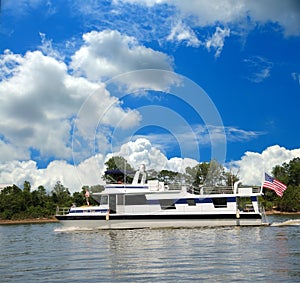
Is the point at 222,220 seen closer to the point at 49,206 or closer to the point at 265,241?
the point at 265,241

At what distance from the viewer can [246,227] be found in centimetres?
3120

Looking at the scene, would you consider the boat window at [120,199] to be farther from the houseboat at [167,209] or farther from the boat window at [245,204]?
the boat window at [245,204]

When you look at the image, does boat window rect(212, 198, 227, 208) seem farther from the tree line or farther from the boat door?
the tree line

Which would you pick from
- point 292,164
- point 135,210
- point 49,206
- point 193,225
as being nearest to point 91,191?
point 135,210

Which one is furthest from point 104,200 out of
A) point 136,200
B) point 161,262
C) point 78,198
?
point 78,198

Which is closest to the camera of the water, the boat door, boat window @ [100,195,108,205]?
the water

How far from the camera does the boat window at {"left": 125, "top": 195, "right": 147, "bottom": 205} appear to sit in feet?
111

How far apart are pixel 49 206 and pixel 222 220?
4356 cm

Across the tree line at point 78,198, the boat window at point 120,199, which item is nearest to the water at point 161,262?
the boat window at point 120,199

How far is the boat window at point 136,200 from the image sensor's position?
3388 cm

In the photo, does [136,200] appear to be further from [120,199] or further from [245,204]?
[245,204]

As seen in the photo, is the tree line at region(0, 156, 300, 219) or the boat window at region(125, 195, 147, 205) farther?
the tree line at region(0, 156, 300, 219)

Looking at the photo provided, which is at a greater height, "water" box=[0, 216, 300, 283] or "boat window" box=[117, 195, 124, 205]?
"boat window" box=[117, 195, 124, 205]

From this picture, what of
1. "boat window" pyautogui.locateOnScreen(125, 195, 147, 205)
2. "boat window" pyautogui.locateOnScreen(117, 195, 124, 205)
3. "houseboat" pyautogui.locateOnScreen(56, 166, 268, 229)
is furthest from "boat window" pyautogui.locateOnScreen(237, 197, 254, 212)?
"boat window" pyautogui.locateOnScreen(117, 195, 124, 205)
